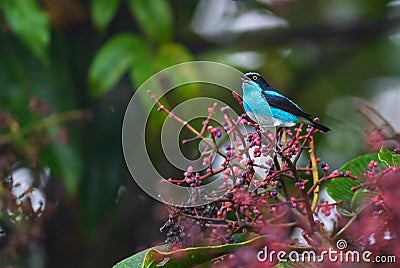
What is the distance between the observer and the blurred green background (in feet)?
3.69

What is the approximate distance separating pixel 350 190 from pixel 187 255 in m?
0.17

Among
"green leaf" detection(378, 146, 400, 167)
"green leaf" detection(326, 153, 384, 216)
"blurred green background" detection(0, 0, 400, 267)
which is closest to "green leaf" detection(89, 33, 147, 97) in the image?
"blurred green background" detection(0, 0, 400, 267)

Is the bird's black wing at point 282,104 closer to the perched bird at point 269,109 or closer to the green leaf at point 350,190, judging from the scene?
the perched bird at point 269,109

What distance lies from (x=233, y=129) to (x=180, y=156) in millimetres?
113

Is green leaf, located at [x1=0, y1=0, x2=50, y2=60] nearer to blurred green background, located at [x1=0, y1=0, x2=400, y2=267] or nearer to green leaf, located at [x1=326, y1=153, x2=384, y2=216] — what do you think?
blurred green background, located at [x1=0, y1=0, x2=400, y2=267]

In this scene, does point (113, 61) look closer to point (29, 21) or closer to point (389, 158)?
point (29, 21)

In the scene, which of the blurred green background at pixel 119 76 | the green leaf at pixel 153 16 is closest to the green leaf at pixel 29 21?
the blurred green background at pixel 119 76


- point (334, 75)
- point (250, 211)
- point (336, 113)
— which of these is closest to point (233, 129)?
point (250, 211)

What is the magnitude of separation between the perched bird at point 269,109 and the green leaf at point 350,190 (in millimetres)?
101

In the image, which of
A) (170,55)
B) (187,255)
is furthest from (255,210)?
(170,55)

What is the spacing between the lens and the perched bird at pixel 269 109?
47cm

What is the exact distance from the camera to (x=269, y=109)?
1.57 feet

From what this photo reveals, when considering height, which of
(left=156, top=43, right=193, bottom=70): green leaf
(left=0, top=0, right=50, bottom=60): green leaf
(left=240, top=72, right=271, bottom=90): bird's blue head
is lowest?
(left=240, top=72, right=271, bottom=90): bird's blue head

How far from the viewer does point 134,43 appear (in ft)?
3.74
